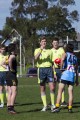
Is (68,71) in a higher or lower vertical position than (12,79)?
higher

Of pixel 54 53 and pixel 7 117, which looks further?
pixel 54 53

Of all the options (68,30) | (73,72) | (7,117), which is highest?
(68,30)

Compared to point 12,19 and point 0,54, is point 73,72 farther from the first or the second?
point 12,19

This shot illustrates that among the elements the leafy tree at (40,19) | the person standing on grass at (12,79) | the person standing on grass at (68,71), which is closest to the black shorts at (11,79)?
the person standing on grass at (12,79)

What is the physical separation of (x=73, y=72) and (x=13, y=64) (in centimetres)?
164

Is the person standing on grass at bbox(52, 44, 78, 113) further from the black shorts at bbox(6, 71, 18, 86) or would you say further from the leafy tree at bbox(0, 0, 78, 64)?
the leafy tree at bbox(0, 0, 78, 64)

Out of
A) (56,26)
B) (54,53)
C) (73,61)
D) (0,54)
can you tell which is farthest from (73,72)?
(56,26)

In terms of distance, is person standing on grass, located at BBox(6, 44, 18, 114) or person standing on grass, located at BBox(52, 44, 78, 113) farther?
person standing on grass, located at BBox(6, 44, 18, 114)

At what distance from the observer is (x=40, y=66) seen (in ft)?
46.0

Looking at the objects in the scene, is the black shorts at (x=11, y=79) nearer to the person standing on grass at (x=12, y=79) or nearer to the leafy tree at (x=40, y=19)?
the person standing on grass at (x=12, y=79)

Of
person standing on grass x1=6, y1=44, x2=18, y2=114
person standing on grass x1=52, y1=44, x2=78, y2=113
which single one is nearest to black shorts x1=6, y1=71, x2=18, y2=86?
person standing on grass x1=6, y1=44, x2=18, y2=114

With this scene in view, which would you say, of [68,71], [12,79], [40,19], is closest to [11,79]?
[12,79]

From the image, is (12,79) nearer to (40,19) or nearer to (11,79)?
(11,79)

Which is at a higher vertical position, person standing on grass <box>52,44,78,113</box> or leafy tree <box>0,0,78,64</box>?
leafy tree <box>0,0,78,64</box>
